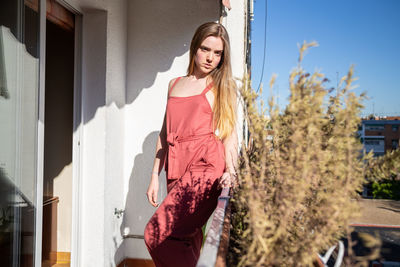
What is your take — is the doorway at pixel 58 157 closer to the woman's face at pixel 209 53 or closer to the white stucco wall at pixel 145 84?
the white stucco wall at pixel 145 84

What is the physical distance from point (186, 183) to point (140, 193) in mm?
1488

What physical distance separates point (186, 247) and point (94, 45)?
6.13 feet

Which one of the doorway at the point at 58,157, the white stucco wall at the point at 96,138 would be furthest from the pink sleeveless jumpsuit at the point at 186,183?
the doorway at the point at 58,157

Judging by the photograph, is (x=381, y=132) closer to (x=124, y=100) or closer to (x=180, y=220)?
(x=124, y=100)

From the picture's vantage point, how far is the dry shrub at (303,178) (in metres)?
0.66

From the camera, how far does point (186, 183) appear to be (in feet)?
4.86

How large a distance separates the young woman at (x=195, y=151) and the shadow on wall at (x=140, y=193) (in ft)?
3.23

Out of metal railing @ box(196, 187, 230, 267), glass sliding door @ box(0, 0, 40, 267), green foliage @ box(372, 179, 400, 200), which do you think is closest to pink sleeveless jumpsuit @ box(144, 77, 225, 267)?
metal railing @ box(196, 187, 230, 267)

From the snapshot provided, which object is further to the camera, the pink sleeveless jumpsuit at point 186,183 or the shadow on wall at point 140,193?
the shadow on wall at point 140,193

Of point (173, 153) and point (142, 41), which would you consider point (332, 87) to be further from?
point (142, 41)

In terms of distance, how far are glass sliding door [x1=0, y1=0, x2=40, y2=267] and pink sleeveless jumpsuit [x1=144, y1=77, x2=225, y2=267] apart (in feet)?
2.85

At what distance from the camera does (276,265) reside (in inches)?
25.7

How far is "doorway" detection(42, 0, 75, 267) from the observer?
9.26 ft

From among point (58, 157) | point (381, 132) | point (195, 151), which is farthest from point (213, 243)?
point (381, 132)
